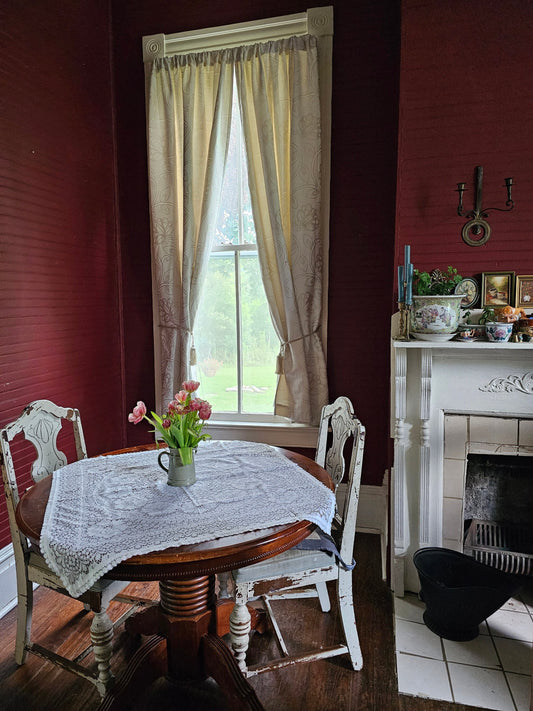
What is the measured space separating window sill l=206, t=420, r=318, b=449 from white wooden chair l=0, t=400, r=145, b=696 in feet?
3.55

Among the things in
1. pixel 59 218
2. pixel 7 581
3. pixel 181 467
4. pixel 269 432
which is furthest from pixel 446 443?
pixel 59 218

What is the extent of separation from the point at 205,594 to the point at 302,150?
94.4 inches

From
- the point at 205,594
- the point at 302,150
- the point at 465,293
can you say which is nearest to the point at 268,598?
the point at 205,594

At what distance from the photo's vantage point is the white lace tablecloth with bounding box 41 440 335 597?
139 centimetres

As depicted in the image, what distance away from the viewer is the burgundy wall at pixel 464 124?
225cm

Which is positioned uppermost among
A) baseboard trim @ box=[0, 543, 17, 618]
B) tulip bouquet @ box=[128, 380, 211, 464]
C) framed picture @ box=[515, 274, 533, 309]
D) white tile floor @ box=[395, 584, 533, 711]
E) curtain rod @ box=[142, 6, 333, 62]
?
curtain rod @ box=[142, 6, 333, 62]

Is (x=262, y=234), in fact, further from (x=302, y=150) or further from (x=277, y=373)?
(x=277, y=373)

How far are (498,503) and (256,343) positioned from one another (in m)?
1.67

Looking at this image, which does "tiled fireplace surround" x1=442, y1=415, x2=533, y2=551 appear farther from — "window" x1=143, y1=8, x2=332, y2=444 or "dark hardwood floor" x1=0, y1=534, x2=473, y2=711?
"window" x1=143, y1=8, x2=332, y2=444

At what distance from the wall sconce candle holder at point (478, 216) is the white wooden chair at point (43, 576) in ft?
6.67

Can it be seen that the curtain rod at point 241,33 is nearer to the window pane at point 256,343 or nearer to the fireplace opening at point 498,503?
the window pane at point 256,343

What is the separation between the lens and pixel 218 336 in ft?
10.9

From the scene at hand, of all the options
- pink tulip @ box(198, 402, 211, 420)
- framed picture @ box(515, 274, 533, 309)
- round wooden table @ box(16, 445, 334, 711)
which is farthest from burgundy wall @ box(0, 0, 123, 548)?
framed picture @ box(515, 274, 533, 309)

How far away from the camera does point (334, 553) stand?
183 cm
